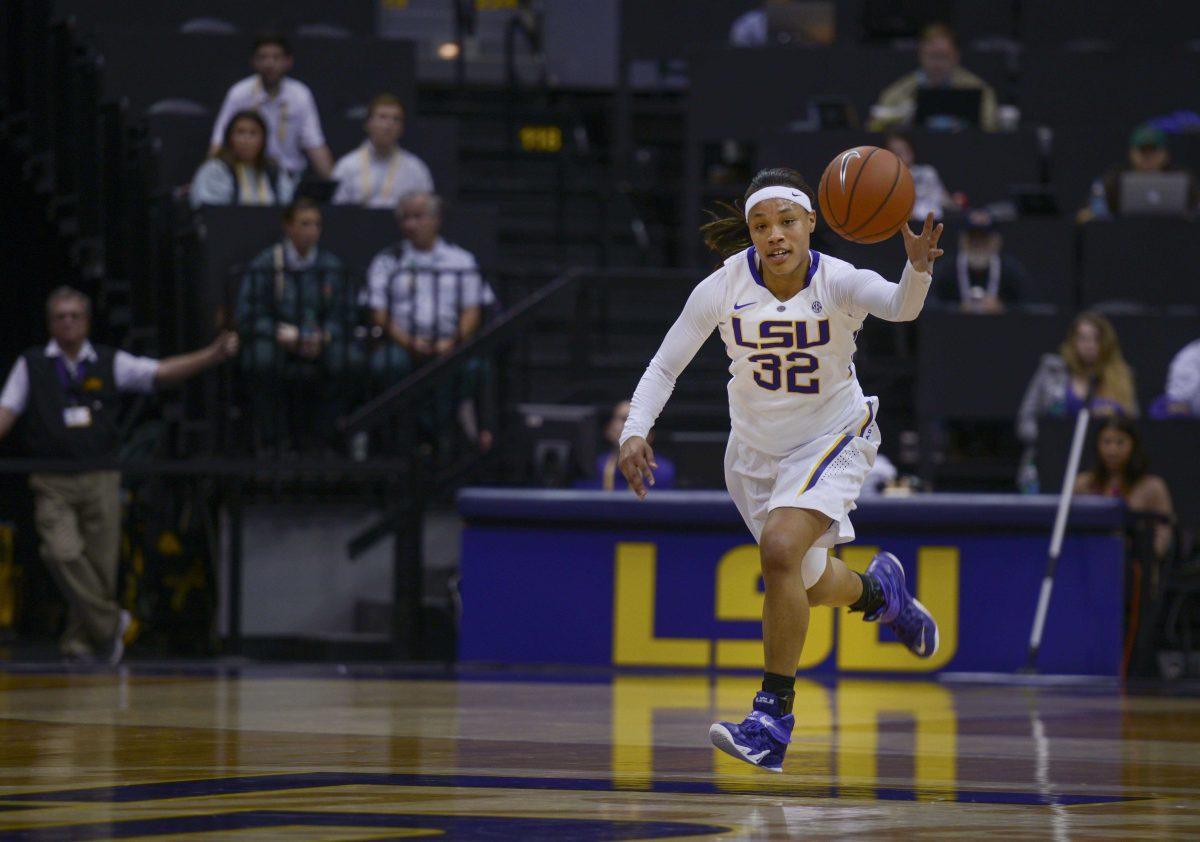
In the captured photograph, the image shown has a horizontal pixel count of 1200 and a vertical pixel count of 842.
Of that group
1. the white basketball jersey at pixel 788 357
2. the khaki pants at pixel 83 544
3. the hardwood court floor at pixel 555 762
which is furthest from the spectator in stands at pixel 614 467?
the white basketball jersey at pixel 788 357

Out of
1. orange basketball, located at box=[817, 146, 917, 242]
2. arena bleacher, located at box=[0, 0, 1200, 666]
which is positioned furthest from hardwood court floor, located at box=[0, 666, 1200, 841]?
arena bleacher, located at box=[0, 0, 1200, 666]

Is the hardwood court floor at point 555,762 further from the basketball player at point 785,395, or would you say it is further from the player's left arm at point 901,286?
the player's left arm at point 901,286

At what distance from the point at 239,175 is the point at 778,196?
7.75 meters

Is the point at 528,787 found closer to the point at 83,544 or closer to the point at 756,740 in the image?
the point at 756,740

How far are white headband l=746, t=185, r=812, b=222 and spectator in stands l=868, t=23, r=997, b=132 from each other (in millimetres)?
9133

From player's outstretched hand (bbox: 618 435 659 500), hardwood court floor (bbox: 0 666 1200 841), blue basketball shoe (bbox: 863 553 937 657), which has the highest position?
player's outstretched hand (bbox: 618 435 659 500)

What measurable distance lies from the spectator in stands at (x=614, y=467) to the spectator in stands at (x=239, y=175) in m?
2.79

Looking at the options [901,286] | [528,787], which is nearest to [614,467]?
[901,286]

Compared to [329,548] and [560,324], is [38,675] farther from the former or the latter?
[560,324]

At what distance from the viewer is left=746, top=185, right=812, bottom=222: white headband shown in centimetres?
718

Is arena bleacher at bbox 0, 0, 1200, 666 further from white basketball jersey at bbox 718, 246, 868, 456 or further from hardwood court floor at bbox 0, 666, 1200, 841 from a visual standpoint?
white basketball jersey at bbox 718, 246, 868, 456

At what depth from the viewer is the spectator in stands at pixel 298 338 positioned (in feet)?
43.4

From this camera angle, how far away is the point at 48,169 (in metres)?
15.9

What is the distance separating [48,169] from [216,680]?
6419 mm
